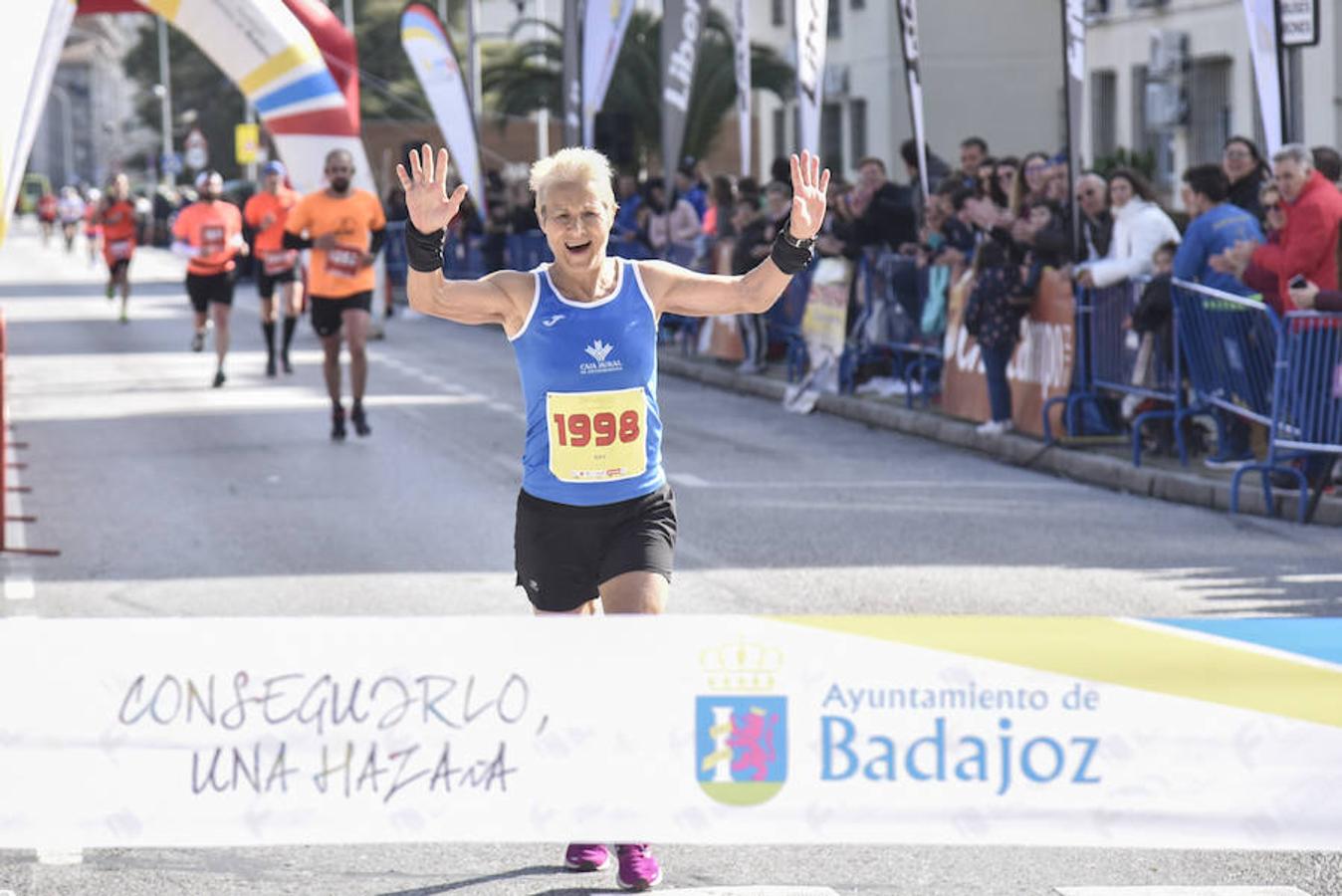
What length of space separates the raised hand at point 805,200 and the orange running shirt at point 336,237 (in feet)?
36.6

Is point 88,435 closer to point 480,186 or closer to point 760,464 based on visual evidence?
point 760,464

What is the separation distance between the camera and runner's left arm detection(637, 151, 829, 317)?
6.18 meters

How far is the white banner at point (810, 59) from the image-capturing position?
21.3 m

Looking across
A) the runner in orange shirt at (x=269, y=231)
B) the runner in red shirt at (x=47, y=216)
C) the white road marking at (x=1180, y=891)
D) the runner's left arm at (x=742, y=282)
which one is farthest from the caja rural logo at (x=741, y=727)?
the runner in red shirt at (x=47, y=216)

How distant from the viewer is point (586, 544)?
6254 millimetres

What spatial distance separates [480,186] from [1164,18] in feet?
38.8

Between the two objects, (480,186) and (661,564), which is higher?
(480,186)

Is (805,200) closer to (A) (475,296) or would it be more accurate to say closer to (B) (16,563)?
(A) (475,296)

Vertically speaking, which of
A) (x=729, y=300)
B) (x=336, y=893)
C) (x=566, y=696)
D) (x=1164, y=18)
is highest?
(x=1164, y=18)

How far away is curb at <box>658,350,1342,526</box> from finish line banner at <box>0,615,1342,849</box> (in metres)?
8.00

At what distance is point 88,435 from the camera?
18.8 metres

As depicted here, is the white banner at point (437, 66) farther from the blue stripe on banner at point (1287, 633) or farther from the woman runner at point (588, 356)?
the blue stripe on banner at point (1287, 633)

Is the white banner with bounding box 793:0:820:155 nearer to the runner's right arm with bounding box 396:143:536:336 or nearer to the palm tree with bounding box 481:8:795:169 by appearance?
the runner's right arm with bounding box 396:143:536:336

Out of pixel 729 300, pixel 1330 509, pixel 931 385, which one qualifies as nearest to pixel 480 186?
pixel 931 385
